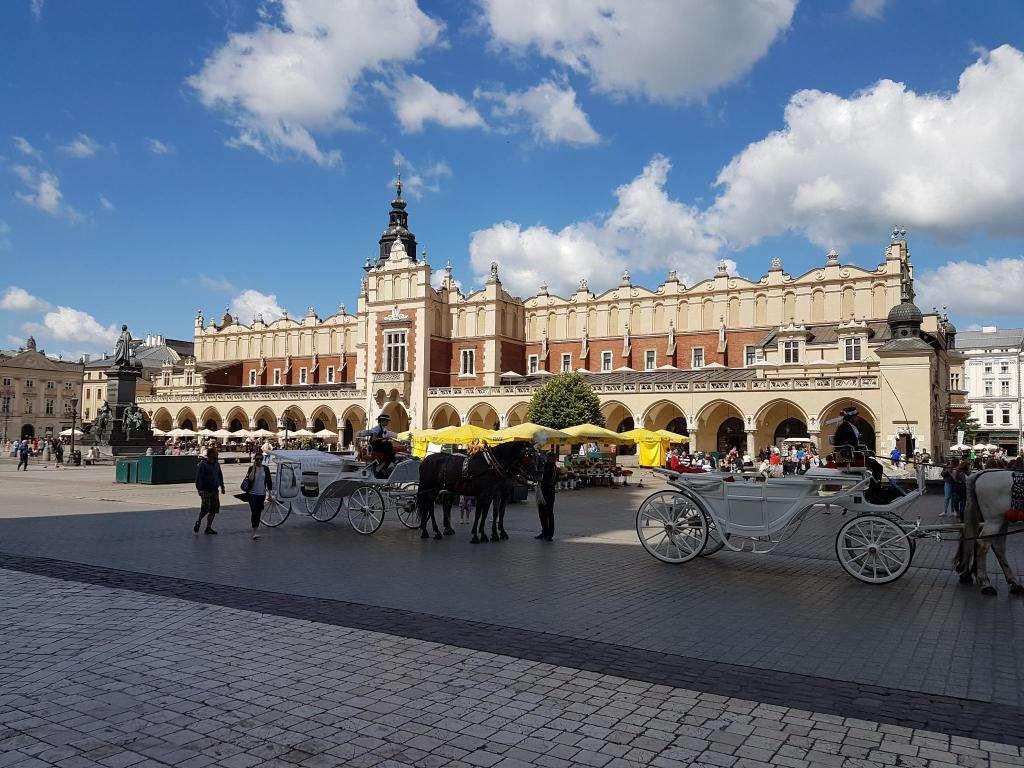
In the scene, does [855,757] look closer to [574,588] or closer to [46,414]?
[574,588]

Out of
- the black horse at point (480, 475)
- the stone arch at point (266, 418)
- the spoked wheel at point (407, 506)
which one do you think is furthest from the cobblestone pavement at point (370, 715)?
the stone arch at point (266, 418)

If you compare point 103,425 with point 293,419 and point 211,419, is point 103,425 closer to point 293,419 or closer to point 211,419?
point 293,419

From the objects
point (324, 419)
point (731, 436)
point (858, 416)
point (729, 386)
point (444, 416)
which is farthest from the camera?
point (324, 419)

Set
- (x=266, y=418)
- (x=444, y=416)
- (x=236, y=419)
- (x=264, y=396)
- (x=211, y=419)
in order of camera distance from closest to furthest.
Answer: (x=444, y=416)
(x=264, y=396)
(x=266, y=418)
(x=236, y=419)
(x=211, y=419)

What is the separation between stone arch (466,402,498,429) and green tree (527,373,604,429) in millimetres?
10748

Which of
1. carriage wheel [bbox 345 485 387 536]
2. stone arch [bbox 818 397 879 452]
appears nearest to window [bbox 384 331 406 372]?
stone arch [bbox 818 397 879 452]

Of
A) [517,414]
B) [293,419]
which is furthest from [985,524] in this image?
[293,419]

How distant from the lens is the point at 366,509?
13109 millimetres

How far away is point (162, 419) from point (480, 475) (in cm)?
6309

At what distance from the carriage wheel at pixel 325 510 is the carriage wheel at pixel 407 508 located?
3.72 ft

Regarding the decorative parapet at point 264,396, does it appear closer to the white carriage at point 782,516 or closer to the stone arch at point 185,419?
the stone arch at point 185,419

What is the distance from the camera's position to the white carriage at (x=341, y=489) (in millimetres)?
13383

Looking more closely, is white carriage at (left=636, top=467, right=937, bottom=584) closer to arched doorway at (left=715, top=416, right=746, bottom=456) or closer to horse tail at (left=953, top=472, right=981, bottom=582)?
horse tail at (left=953, top=472, right=981, bottom=582)

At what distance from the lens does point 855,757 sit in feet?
13.7
